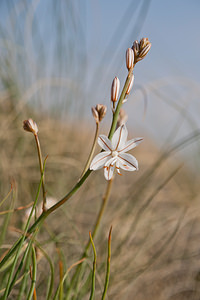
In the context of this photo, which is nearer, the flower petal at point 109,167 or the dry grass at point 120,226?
the flower petal at point 109,167

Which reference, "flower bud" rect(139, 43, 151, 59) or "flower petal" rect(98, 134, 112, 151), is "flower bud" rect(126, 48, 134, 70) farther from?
"flower petal" rect(98, 134, 112, 151)

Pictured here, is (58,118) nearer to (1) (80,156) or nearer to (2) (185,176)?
(1) (80,156)

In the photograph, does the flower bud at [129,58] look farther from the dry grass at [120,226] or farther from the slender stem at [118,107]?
the dry grass at [120,226]

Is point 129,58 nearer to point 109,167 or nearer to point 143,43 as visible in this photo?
point 143,43

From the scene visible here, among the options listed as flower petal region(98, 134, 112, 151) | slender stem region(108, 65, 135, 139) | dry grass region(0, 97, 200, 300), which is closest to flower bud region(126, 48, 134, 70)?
slender stem region(108, 65, 135, 139)

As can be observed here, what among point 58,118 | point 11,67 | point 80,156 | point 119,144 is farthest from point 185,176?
point 119,144

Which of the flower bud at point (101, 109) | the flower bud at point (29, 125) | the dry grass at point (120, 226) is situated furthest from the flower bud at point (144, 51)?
the dry grass at point (120, 226)

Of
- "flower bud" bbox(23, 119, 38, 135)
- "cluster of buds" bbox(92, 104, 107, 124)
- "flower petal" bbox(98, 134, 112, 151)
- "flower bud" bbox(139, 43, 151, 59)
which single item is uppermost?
"flower bud" bbox(139, 43, 151, 59)
